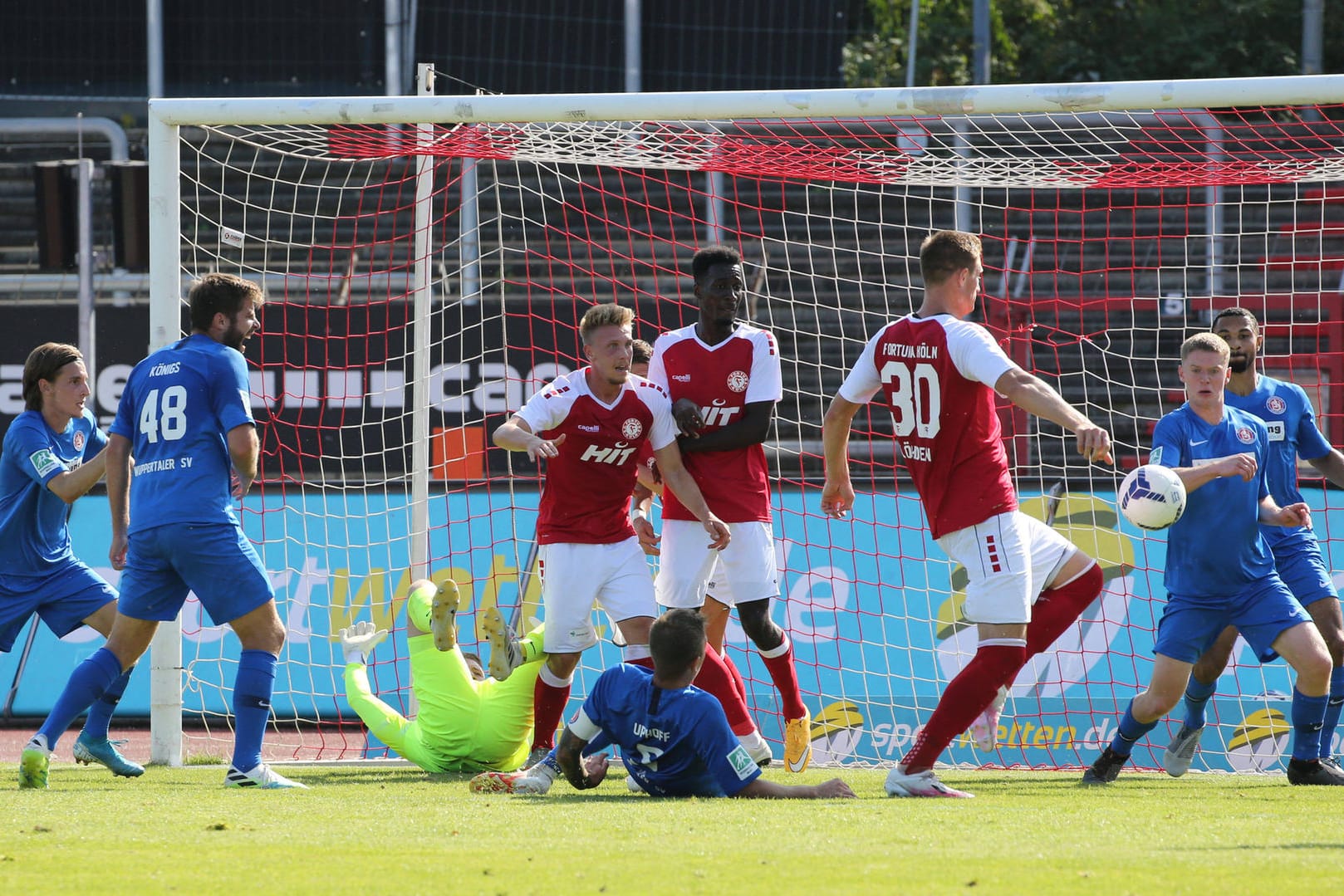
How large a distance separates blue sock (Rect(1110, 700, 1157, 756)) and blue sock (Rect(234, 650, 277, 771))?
3402 mm

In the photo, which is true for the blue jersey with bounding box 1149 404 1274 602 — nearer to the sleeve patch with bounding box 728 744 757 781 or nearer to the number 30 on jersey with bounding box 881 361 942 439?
A: the number 30 on jersey with bounding box 881 361 942 439

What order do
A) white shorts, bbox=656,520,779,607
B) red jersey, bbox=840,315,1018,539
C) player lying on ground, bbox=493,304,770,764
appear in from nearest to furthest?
red jersey, bbox=840,315,1018,539, player lying on ground, bbox=493,304,770,764, white shorts, bbox=656,520,779,607

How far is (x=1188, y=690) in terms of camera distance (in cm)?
655

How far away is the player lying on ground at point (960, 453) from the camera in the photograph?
5.09 m

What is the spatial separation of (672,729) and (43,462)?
10.5 feet

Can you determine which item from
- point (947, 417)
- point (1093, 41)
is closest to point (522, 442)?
point (947, 417)

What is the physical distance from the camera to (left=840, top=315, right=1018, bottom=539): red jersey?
5.21 m

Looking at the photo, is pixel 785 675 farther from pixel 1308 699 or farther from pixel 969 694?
pixel 1308 699

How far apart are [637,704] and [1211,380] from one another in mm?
2677

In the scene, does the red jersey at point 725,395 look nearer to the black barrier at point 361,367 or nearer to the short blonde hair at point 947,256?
the short blonde hair at point 947,256

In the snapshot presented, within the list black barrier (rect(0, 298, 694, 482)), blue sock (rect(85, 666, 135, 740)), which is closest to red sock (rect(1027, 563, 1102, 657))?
blue sock (rect(85, 666, 135, 740))

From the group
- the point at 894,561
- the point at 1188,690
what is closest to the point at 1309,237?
the point at 894,561

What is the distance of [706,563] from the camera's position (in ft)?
20.2

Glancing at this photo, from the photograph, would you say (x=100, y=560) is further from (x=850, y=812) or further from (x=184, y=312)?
(x=850, y=812)
